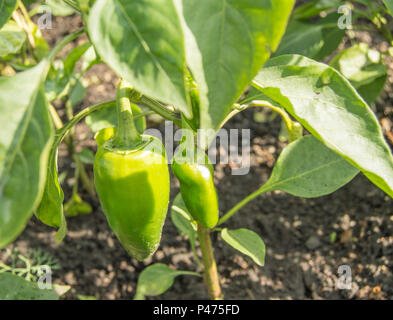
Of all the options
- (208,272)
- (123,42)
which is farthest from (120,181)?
(208,272)

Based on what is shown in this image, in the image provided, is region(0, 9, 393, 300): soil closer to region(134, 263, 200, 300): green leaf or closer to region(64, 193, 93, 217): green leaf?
region(64, 193, 93, 217): green leaf

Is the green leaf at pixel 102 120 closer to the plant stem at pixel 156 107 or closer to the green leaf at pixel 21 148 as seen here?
the plant stem at pixel 156 107

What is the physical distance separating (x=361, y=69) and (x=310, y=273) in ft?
1.78

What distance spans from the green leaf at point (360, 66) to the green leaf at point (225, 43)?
2.43 feet

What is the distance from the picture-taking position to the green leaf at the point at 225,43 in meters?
0.47

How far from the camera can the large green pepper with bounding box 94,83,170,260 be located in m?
0.64

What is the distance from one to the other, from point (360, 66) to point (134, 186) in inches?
31.1

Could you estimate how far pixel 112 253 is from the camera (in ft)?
4.19

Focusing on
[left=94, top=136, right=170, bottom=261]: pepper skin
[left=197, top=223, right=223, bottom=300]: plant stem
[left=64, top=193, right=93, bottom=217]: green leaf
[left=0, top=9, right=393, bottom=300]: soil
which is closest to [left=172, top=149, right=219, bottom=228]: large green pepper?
[left=94, top=136, right=170, bottom=261]: pepper skin

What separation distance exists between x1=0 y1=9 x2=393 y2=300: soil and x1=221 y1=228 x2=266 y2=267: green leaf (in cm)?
33

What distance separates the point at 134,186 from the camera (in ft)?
2.15

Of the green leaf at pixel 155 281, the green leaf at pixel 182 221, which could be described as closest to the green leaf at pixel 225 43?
the green leaf at pixel 182 221

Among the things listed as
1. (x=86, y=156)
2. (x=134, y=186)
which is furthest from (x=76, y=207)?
(x=134, y=186)
